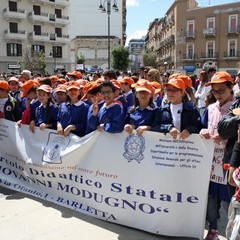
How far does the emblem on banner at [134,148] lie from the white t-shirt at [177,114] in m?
0.41

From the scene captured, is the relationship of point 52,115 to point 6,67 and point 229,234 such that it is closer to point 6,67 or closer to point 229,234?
point 229,234

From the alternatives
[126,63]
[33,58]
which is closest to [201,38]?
[126,63]

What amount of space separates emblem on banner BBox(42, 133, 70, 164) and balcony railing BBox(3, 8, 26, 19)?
45584 mm

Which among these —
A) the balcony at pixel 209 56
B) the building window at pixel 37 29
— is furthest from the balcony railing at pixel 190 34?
the building window at pixel 37 29

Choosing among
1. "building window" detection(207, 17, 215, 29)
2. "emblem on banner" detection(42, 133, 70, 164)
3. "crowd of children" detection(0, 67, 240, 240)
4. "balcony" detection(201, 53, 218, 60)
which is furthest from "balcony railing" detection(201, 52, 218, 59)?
"emblem on banner" detection(42, 133, 70, 164)

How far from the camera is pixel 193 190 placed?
3.71 m

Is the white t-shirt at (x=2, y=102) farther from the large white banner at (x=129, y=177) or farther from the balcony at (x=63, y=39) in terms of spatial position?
the balcony at (x=63, y=39)

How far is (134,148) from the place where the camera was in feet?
13.2

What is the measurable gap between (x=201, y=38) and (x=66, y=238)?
5673 centimetres

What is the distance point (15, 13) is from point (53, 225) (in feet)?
155

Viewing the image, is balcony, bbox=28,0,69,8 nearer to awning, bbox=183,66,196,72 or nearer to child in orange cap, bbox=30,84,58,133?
awning, bbox=183,66,196,72

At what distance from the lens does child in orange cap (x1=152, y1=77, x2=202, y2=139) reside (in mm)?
3824

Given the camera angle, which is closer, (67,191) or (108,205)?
(108,205)

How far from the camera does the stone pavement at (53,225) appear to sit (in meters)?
3.95
